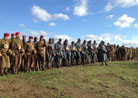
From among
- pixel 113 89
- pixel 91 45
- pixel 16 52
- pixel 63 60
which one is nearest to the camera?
pixel 113 89

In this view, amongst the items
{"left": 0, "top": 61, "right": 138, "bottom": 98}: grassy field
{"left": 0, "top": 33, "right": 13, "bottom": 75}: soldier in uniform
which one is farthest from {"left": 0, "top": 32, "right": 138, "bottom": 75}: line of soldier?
{"left": 0, "top": 61, "right": 138, "bottom": 98}: grassy field

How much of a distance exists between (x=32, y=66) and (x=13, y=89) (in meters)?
3.19

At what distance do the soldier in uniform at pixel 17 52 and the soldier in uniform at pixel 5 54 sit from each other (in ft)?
1.07

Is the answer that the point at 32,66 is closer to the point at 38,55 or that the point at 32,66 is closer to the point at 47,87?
the point at 38,55

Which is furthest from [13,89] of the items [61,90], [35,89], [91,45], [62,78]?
[91,45]

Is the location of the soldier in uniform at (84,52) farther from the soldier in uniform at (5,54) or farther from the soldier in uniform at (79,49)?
the soldier in uniform at (5,54)

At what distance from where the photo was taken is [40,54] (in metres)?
9.36

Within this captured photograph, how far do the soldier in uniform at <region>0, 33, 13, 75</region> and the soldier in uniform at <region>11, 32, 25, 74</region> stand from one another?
327 millimetres

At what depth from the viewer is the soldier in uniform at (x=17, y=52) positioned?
27.3 feet

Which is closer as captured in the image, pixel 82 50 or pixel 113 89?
pixel 113 89

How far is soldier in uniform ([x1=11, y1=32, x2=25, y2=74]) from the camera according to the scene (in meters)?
8.31

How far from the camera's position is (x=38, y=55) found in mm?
9461

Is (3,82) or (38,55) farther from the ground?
(38,55)

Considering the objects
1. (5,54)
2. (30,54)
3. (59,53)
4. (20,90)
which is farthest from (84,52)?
(20,90)
